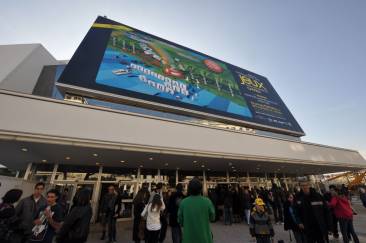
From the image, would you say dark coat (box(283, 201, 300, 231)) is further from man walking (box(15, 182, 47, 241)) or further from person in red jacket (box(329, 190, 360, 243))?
man walking (box(15, 182, 47, 241))

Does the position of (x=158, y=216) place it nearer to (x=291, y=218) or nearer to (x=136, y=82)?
(x=291, y=218)

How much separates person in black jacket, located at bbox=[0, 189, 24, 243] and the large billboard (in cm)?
755

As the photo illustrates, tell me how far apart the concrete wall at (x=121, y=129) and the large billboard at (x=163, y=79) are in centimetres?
323

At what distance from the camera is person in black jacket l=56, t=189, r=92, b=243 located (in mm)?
2748

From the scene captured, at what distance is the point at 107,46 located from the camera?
41.6ft

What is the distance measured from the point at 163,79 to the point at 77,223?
10973 millimetres

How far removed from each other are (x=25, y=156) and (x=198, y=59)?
14.4 m

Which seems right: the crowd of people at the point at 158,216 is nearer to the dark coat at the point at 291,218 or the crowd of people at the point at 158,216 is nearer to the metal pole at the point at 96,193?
the dark coat at the point at 291,218

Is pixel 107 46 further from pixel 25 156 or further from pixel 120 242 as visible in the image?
pixel 120 242

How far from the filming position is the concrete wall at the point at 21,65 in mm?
13148

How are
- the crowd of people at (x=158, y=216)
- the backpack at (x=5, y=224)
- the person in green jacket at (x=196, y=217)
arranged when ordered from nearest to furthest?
the person in green jacket at (x=196, y=217), the crowd of people at (x=158, y=216), the backpack at (x=5, y=224)

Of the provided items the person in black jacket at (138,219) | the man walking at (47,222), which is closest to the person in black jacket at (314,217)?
the person in black jacket at (138,219)

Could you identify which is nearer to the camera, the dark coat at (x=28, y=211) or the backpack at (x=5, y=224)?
the backpack at (x=5, y=224)

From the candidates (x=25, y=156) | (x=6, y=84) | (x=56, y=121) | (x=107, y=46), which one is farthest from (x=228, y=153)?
(x=6, y=84)
